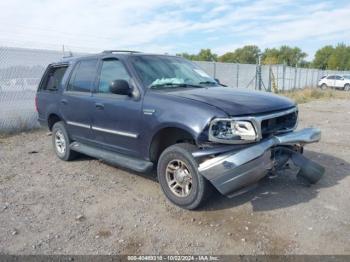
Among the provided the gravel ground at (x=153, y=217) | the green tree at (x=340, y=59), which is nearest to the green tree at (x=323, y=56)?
the green tree at (x=340, y=59)

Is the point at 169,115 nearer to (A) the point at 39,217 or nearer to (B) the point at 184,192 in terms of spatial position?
(B) the point at 184,192

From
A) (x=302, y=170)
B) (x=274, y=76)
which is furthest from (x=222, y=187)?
(x=274, y=76)

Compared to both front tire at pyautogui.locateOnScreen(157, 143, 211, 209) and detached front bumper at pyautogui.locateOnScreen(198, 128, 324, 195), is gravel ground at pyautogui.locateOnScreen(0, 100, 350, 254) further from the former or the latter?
detached front bumper at pyautogui.locateOnScreen(198, 128, 324, 195)

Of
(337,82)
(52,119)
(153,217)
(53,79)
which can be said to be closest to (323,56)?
(337,82)

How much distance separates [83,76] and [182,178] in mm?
2589

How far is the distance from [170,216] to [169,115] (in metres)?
1.17

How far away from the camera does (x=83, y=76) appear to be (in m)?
5.59

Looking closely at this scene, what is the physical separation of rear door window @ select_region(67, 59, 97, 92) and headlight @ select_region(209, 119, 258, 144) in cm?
244

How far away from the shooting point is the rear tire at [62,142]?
20.2ft

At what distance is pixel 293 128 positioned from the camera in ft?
14.8

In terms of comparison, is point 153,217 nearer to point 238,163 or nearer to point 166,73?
point 238,163

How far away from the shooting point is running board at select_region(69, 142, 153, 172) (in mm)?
4516

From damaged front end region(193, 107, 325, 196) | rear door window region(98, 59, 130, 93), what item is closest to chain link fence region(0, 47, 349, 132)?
rear door window region(98, 59, 130, 93)

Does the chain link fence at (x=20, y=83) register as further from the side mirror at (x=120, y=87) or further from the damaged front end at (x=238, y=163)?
the damaged front end at (x=238, y=163)
